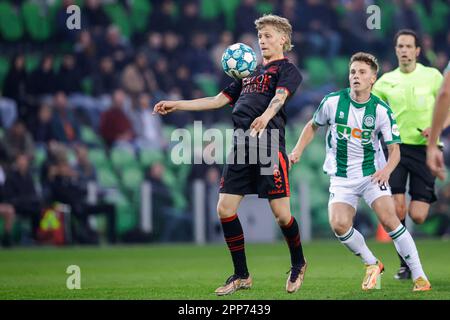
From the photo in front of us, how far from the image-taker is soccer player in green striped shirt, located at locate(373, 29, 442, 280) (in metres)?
9.85

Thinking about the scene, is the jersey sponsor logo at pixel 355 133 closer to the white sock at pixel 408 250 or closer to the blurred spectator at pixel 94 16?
the white sock at pixel 408 250

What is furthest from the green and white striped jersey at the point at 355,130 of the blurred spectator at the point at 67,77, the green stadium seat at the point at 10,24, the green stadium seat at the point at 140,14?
the green stadium seat at the point at 10,24

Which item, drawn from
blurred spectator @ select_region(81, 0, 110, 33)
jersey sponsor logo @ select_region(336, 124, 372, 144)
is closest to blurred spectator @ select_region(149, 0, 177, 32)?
blurred spectator @ select_region(81, 0, 110, 33)

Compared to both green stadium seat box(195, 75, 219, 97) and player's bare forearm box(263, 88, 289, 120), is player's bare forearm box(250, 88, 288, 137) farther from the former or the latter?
green stadium seat box(195, 75, 219, 97)

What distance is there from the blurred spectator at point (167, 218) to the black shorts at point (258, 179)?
351 inches

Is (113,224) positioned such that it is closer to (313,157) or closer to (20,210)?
(20,210)

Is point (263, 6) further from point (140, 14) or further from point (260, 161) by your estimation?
point (260, 161)

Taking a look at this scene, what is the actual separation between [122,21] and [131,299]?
13.0m

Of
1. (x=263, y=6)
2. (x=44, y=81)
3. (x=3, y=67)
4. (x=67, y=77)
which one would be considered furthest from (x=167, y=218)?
(x=263, y=6)

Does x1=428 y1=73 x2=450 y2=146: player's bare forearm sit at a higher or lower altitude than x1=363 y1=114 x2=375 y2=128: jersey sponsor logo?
higher

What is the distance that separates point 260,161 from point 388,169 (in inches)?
42.2

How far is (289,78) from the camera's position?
8.08 m

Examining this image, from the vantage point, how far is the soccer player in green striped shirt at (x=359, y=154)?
8.32 m

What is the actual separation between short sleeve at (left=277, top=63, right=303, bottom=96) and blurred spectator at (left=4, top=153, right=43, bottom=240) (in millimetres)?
9007
